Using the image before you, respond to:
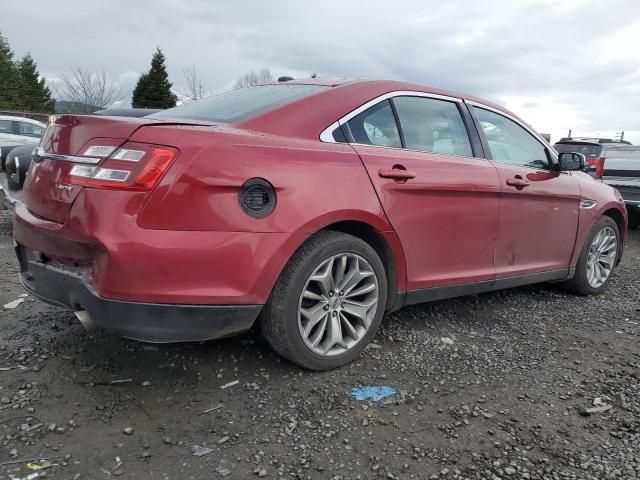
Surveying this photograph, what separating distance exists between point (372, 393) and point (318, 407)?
313 mm

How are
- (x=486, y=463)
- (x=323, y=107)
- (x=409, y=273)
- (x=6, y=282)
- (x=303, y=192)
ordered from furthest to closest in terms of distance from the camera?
(x=6, y=282) < (x=409, y=273) < (x=323, y=107) < (x=303, y=192) < (x=486, y=463)

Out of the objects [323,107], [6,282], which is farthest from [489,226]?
[6,282]

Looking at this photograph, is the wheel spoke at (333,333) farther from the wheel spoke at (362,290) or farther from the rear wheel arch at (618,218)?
the rear wheel arch at (618,218)

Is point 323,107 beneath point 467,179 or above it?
above

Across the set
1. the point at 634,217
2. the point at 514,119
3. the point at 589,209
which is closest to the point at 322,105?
the point at 514,119

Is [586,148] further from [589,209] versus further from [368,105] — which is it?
[368,105]

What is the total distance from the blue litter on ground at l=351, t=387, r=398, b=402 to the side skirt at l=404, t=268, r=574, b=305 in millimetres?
640

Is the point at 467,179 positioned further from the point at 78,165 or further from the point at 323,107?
the point at 78,165

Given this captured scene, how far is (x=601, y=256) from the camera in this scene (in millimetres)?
4875

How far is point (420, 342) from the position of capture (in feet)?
11.0

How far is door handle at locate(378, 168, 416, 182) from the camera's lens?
9.61ft

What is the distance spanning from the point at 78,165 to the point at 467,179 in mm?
2238

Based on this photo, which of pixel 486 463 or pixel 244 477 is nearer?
pixel 244 477

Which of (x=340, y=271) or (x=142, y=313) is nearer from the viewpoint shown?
(x=142, y=313)
